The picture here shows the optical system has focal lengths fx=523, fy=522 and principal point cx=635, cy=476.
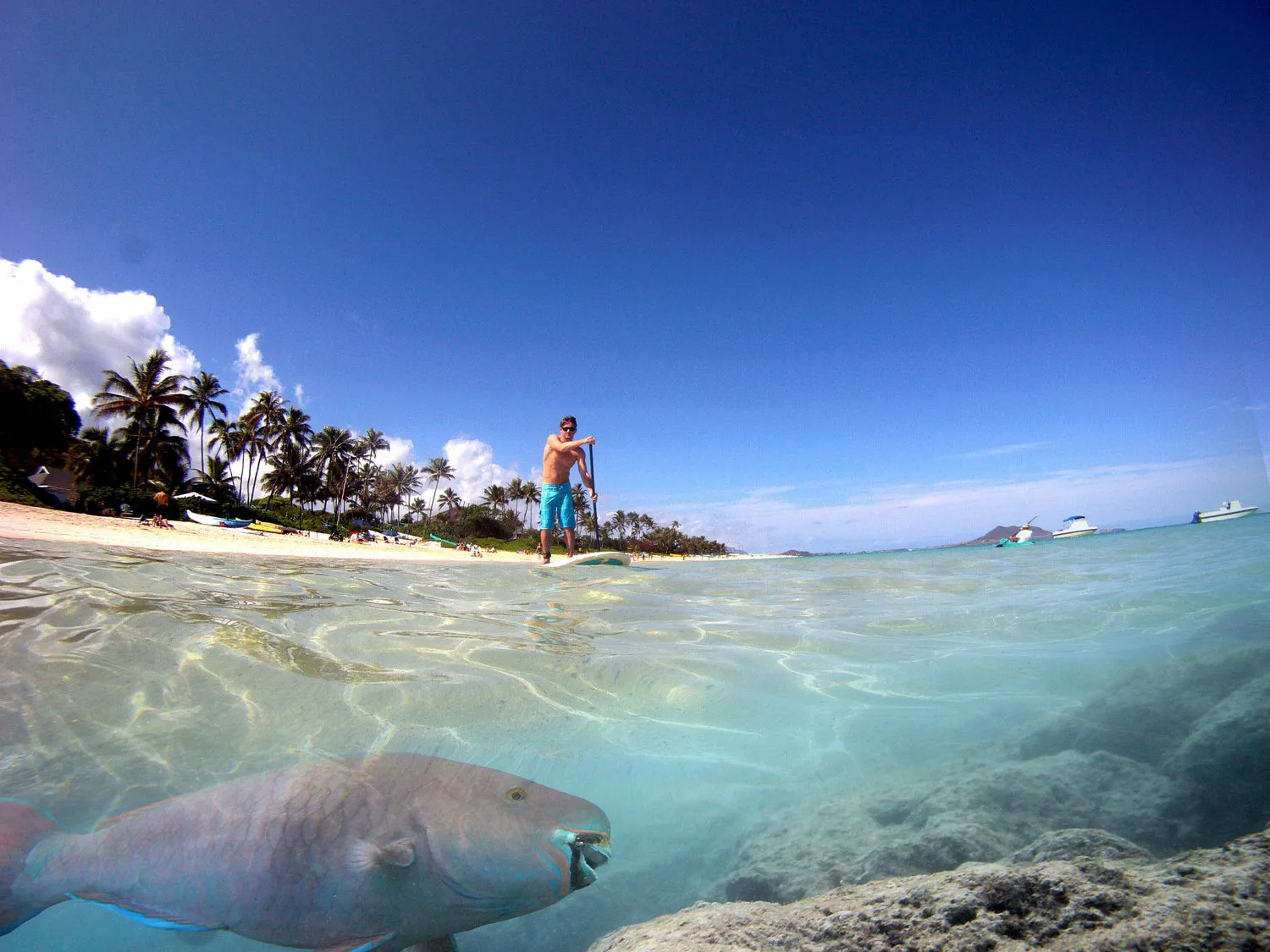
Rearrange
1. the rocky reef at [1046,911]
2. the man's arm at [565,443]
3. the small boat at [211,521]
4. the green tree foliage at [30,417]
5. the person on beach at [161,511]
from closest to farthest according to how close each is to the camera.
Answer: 1. the rocky reef at [1046,911]
2. the man's arm at [565,443]
3. the person on beach at [161,511]
4. the small boat at [211,521]
5. the green tree foliage at [30,417]

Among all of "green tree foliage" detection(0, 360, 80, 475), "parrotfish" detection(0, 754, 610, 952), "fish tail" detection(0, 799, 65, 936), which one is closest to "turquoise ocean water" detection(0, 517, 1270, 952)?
"fish tail" detection(0, 799, 65, 936)

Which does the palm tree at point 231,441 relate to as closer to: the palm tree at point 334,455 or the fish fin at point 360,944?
the palm tree at point 334,455

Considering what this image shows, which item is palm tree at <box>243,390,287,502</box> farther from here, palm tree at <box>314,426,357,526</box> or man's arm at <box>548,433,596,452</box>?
man's arm at <box>548,433,596,452</box>

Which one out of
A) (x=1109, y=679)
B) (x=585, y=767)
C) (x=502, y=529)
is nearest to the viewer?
(x=585, y=767)

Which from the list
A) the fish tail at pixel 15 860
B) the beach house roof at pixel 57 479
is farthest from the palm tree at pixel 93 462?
the fish tail at pixel 15 860

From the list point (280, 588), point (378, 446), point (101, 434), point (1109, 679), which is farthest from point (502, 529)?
point (1109, 679)

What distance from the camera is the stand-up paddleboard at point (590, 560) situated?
34.7 ft

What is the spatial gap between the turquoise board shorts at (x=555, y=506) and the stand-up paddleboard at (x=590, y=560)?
71 cm

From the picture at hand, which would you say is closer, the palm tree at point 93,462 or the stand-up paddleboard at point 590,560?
the stand-up paddleboard at point 590,560

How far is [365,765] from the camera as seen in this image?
7.80ft

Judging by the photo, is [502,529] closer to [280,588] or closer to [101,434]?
[101,434]

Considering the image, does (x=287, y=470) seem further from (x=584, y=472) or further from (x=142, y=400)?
(x=584, y=472)

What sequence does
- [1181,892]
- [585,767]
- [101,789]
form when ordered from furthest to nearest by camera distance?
1. [585,767]
2. [101,789]
3. [1181,892]

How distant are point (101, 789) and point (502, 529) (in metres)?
71.2
